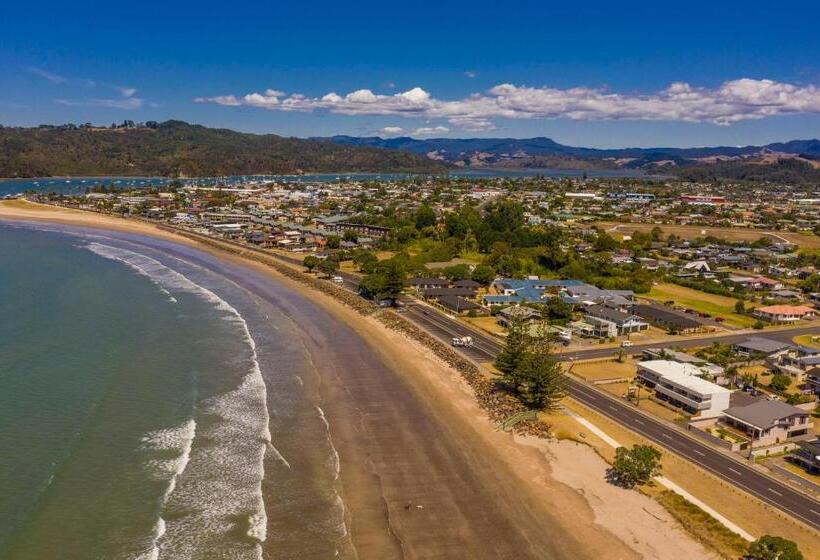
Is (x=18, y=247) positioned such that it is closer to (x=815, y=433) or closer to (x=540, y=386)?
(x=540, y=386)

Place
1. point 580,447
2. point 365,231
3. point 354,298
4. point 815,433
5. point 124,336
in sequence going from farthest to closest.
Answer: point 365,231 → point 354,298 → point 124,336 → point 815,433 → point 580,447

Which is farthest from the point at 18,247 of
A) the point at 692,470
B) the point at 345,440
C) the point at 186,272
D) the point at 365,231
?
the point at 692,470

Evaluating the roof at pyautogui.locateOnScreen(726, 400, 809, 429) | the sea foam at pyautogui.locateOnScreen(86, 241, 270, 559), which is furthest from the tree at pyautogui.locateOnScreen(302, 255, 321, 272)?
the roof at pyautogui.locateOnScreen(726, 400, 809, 429)

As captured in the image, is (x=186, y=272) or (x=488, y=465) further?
(x=186, y=272)

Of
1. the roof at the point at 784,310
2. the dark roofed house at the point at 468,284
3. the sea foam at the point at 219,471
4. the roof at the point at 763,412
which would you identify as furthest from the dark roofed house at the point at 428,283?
the roof at the point at 763,412

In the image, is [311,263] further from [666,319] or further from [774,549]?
[774,549]

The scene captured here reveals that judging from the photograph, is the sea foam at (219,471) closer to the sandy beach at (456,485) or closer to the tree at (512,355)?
the sandy beach at (456,485)

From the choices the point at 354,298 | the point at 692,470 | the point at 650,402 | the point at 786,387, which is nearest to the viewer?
the point at 692,470
